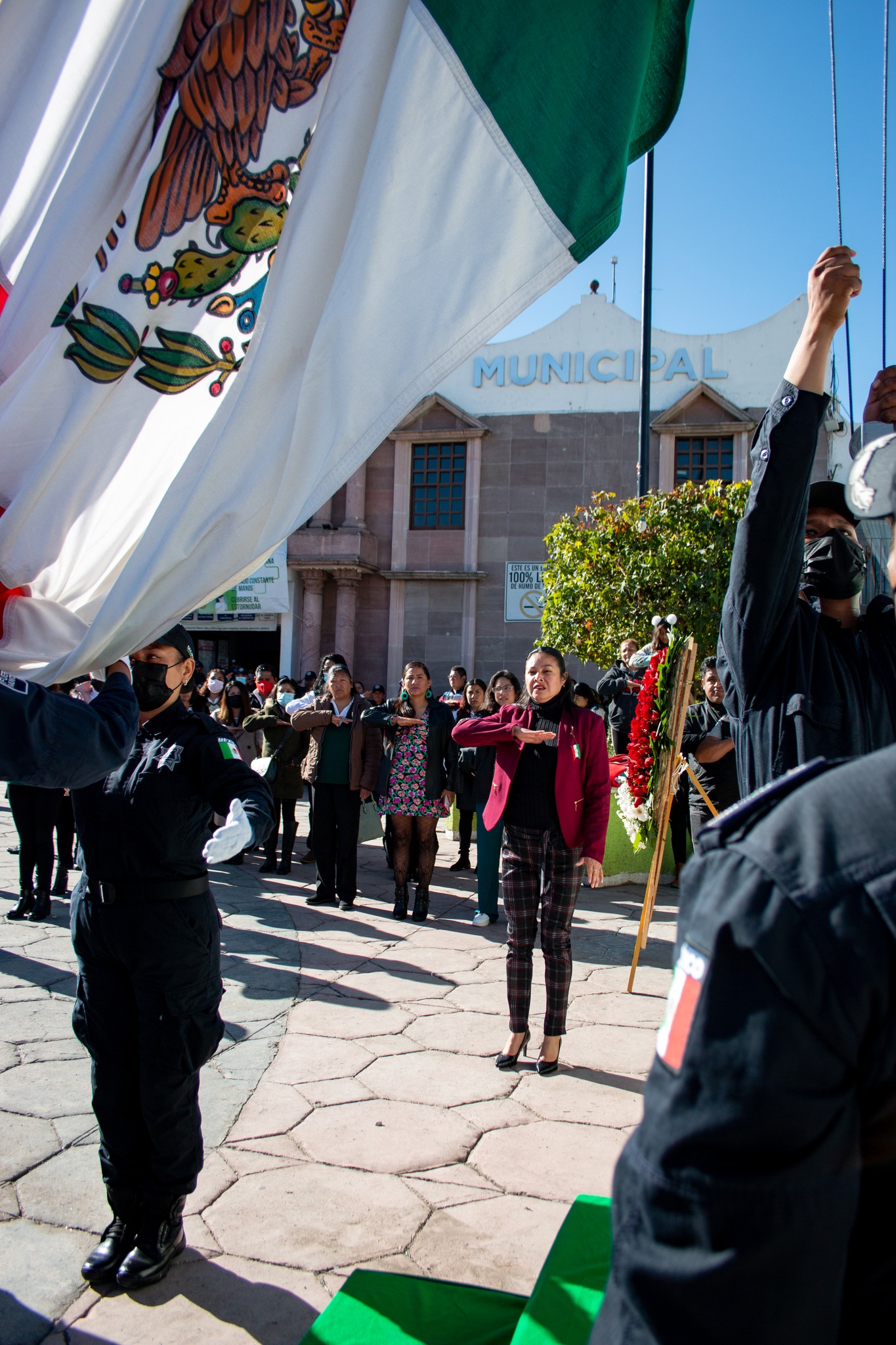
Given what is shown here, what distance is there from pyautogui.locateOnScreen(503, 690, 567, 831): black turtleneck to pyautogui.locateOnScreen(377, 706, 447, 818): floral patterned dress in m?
3.01

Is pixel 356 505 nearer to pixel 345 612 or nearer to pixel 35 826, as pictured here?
pixel 345 612

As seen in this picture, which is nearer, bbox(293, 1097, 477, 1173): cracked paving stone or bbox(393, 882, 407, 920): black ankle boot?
bbox(293, 1097, 477, 1173): cracked paving stone

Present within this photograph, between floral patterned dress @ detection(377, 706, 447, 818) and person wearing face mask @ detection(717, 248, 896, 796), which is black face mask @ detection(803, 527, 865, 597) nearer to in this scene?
person wearing face mask @ detection(717, 248, 896, 796)

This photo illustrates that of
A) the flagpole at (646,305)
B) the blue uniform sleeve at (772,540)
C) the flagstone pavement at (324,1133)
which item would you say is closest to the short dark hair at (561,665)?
the flagstone pavement at (324,1133)

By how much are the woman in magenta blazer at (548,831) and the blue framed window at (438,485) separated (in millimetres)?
19241

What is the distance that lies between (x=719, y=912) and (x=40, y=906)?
284 inches

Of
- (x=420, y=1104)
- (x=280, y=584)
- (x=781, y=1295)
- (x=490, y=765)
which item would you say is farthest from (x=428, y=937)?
(x=280, y=584)

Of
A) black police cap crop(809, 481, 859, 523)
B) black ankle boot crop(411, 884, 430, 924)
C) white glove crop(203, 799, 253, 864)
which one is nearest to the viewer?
black police cap crop(809, 481, 859, 523)

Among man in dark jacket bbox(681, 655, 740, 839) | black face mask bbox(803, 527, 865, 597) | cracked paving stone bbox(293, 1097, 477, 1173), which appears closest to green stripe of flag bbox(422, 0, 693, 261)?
black face mask bbox(803, 527, 865, 597)

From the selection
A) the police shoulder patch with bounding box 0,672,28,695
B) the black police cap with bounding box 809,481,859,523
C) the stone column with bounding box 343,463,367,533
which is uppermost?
the stone column with bounding box 343,463,367,533

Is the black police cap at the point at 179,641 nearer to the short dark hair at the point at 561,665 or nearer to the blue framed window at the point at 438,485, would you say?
the short dark hair at the point at 561,665

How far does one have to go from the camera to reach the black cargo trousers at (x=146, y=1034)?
9.30 feet

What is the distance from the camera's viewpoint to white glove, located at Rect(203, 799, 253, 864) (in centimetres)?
272

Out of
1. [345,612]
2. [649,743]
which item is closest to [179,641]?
[649,743]
